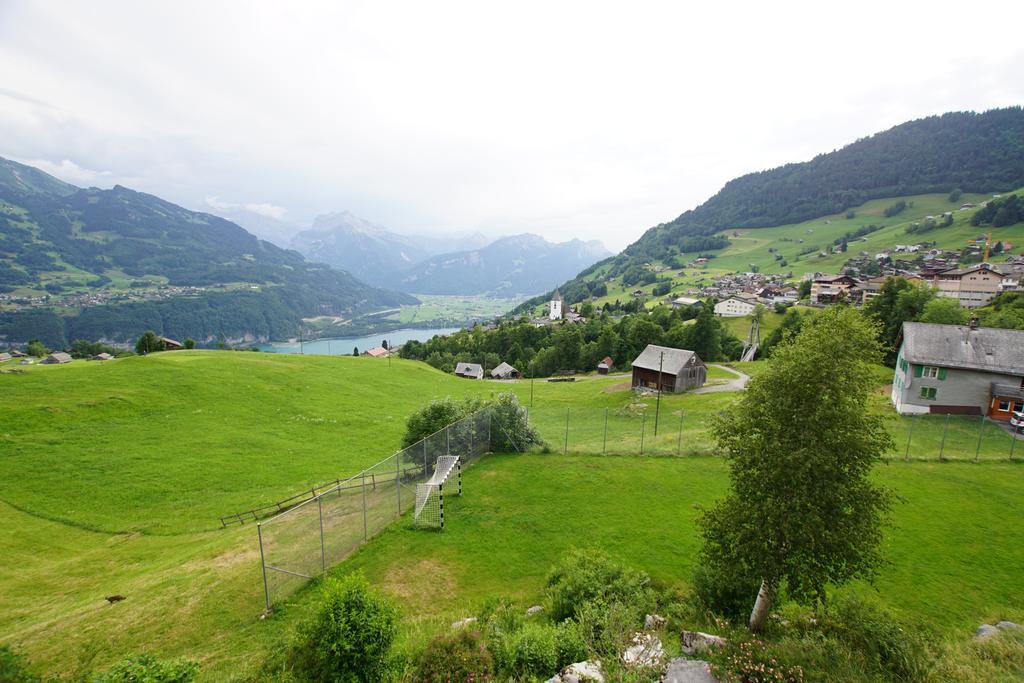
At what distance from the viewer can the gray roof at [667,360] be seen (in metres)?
56.7

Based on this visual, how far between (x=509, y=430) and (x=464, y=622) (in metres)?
17.3

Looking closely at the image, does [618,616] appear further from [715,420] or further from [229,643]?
[229,643]

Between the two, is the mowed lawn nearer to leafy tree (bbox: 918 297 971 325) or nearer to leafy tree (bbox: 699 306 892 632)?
leafy tree (bbox: 699 306 892 632)

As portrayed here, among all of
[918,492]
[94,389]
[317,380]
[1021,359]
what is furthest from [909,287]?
[94,389]

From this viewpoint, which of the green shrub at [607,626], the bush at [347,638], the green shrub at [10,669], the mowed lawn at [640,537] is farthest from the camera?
the mowed lawn at [640,537]

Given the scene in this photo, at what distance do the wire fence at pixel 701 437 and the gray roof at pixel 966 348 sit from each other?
4669 mm

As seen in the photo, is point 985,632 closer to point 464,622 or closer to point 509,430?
point 464,622

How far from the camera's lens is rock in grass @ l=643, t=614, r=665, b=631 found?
12.8 metres

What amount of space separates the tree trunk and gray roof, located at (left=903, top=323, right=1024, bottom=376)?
3957cm

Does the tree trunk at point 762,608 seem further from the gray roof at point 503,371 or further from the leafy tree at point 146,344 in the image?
the leafy tree at point 146,344

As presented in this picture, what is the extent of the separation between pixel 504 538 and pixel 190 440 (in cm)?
2852

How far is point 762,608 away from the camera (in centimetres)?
1219

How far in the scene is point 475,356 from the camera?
113m

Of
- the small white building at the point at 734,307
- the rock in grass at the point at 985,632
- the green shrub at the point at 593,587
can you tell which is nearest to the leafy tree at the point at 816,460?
the green shrub at the point at 593,587
